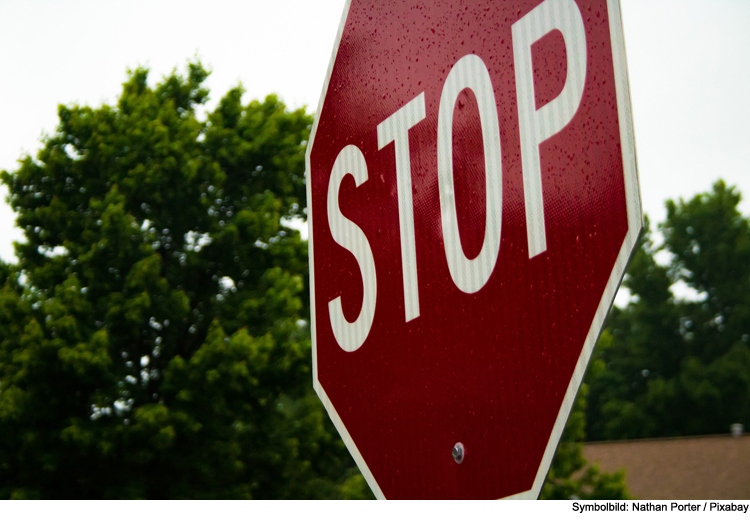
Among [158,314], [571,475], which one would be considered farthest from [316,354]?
[571,475]

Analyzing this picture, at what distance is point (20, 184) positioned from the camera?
40.9 ft

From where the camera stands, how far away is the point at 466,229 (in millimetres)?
1120

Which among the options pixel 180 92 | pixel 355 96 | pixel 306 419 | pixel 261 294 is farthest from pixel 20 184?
pixel 355 96

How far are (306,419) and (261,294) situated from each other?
2.48m

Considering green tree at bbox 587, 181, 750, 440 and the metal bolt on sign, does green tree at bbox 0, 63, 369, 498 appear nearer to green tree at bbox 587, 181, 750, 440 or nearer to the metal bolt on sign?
→ the metal bolt on sign

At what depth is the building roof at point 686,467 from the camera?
774 inches

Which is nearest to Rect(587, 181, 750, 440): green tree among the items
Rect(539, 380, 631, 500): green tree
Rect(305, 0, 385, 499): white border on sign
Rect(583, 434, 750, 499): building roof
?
Rect(583, 434, 750, 499): building roof

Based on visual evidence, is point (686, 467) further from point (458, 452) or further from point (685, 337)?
point (458, 452)

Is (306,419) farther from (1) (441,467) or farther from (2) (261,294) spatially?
(1) (441,467)

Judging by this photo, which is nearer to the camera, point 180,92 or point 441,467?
point 441,467

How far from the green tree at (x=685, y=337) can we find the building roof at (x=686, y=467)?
11729 millimetres

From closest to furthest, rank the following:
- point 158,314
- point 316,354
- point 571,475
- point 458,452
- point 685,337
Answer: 1. point 458,452
2. point 316,354
3. point 158,314
4. point 571,475
5. point 685,337

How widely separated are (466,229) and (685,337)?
1551 inches

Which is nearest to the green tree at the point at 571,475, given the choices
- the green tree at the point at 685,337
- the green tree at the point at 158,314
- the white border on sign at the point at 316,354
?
the green tree at the point at 158,314
